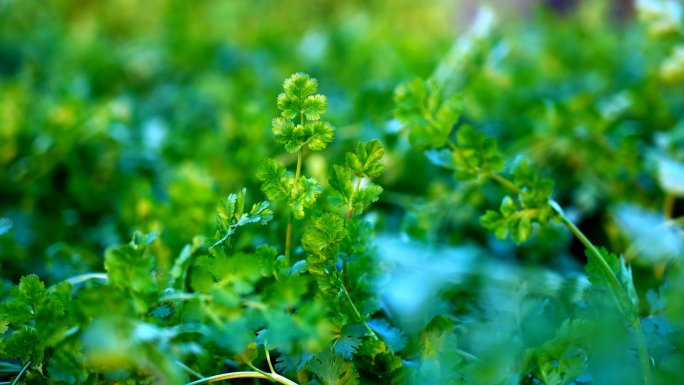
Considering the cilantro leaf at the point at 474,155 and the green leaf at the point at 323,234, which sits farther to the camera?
the cilantro leaf at the point at 474,155

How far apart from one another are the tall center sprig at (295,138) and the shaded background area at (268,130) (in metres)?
0.17

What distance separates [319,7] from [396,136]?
3477 mm

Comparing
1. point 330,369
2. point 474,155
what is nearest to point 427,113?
point 474,155

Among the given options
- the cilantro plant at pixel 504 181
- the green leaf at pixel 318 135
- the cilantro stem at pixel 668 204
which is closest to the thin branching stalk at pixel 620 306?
the cilantro plant at pixel 504 181

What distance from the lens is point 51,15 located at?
1881 mm

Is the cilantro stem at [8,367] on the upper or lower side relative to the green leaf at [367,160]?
lower

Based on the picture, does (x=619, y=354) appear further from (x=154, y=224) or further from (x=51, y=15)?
(x=51, y=15)

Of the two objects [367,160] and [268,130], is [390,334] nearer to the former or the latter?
[367,160]

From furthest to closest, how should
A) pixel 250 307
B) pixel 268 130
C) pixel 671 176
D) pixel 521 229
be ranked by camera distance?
1. pixel 268 130
2. pixel 671 176
3. pixel 521 229
4. pixel 250 307

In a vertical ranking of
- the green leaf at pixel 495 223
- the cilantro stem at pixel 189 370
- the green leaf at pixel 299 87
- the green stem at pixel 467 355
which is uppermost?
the green leaf at pixel 299 87

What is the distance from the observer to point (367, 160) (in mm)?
482

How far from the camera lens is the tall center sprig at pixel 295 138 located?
464 mm

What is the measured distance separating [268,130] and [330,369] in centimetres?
57

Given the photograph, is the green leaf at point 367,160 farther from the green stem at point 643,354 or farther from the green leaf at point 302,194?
the green stem at point 643,354
